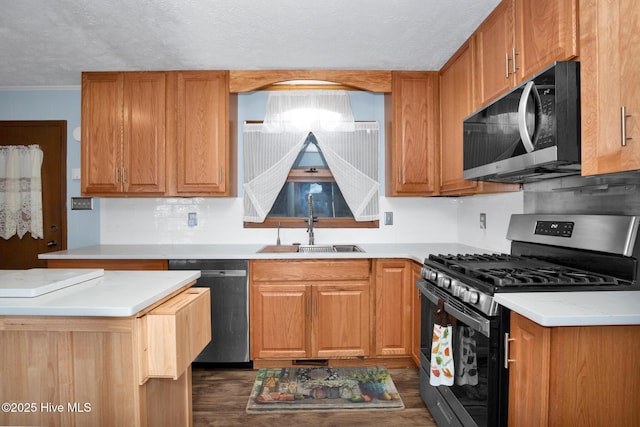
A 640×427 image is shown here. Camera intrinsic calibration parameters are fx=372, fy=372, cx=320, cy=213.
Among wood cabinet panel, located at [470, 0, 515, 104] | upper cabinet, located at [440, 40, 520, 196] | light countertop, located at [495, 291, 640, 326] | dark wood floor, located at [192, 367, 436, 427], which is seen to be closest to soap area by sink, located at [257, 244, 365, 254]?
upper cabinet, located at [440, 40, 520, 196]

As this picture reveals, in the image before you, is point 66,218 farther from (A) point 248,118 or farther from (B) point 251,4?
(B) point 251,4

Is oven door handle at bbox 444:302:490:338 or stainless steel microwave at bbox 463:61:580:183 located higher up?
stainless steel microwave at bbox 463:61:580:183

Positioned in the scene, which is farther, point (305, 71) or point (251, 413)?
point (305, 71)

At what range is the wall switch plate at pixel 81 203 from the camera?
3316 millimetres

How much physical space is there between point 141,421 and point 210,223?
2.09 metres

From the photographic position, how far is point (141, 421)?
1320mm

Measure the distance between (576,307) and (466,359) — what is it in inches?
22.3

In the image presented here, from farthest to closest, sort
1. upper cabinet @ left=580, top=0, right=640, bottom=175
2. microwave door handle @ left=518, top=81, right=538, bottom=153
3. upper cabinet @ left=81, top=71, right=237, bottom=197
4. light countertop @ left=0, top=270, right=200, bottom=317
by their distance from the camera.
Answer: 1. upper cabinet @ left=81, top=71, right=237, bottom=197
2. microwave door handle @ left=518, top=81, right=538, bottom=153
3. light countertop @ left=0, top=270, right=200, bottom=317
4. upper cabinet @ left=580, top=0, right=640, bottom=175

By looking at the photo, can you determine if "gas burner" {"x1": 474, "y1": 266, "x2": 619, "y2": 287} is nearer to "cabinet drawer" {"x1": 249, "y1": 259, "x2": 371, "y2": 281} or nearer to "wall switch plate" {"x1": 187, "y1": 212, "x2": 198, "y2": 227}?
"cabinet drawer" {"x1": 249, "y1": 259, "x2": 371, "y2": 281}

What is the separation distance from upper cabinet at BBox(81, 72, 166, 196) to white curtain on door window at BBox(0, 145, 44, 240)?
76 cm

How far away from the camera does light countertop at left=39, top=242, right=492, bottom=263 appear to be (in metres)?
2.68

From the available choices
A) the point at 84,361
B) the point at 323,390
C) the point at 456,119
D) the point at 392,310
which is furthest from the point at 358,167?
the point at 84,361

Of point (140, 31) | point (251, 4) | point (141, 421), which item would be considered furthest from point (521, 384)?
point (140, 31)

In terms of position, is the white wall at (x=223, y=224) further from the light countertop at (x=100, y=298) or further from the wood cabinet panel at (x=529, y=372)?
the wood cabinet panel at (x=529, y=372)
